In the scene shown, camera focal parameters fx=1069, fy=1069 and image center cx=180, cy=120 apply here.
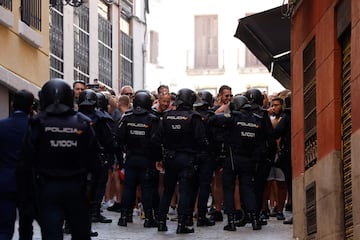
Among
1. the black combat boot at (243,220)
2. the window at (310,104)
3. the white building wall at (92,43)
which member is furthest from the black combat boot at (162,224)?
the white building wall at (92,43)

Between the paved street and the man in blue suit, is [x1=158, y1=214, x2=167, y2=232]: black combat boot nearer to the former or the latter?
the paved street

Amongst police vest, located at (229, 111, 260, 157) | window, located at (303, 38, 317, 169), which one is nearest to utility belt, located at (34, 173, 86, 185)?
window, located at (303, 38, 317, 169)

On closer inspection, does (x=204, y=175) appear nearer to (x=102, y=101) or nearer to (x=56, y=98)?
(x=102, y=101)

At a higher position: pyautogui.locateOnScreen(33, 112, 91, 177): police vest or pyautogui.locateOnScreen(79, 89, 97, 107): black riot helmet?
pyautogui.locateOnScreen(79, 89, 97, 107): black riot helmet

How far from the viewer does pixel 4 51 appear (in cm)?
1958

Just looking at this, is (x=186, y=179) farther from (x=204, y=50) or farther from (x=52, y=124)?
(x=204, y=50)

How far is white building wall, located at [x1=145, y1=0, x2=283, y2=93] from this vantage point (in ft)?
168

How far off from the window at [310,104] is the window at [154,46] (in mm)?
37289

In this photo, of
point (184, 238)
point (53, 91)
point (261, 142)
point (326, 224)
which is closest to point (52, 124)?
point (53, 91)

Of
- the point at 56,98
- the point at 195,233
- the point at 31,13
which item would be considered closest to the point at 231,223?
the point at 195,233

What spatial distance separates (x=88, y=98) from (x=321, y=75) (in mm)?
4361

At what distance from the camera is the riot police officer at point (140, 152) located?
16.0m

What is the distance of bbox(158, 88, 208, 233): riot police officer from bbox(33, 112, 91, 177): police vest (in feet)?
18.3

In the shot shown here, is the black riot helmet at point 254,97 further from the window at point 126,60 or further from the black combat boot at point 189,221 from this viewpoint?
the window at point 126,60
